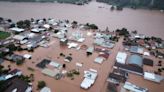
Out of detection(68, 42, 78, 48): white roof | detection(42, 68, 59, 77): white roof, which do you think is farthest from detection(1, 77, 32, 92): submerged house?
detection(68, 42, 78, 48): white roof

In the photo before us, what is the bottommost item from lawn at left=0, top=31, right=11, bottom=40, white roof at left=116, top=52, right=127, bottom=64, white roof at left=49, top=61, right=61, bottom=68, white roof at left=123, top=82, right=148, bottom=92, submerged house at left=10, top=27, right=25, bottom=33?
white roof at left=123, top=82, right=148, bottom=92

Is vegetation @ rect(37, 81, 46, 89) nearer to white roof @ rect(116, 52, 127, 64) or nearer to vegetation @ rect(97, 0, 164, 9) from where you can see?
white roof @ rect(116, 52, 127, 64)

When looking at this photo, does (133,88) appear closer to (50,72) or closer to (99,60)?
(99,60)

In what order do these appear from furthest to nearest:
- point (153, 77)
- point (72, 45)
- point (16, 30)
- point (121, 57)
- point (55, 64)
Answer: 1. point (16, 30)
2. point (72, 45)
3. point (121, 57)
4. point (55, 64)
5. point (153, 77)

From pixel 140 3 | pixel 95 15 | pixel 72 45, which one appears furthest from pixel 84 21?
pixel 140 3

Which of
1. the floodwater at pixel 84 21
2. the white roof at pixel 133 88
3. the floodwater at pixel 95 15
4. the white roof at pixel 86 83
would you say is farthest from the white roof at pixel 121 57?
the floodwater at pixel 95 15

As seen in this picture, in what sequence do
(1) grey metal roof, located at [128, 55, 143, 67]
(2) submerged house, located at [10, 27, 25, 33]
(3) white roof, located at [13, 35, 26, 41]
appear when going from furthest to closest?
(2) submerged house, located at [10, 27, 25, 33], (3) white roof, located at [13, 35, 26, 41], (1) grey metal roof, located at [128, 55, 143, 67]
